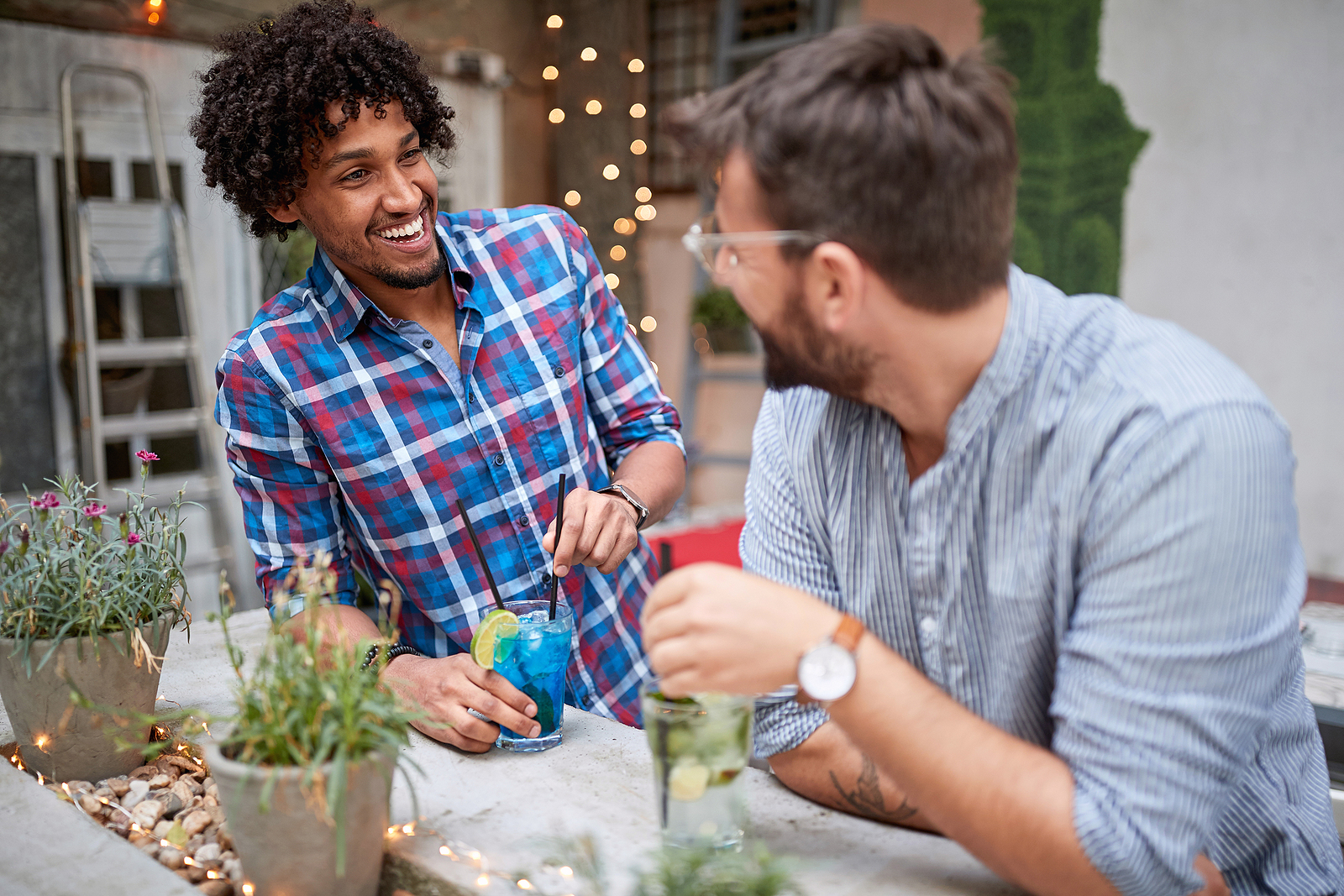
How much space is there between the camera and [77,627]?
1.27 m

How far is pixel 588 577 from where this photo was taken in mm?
1694

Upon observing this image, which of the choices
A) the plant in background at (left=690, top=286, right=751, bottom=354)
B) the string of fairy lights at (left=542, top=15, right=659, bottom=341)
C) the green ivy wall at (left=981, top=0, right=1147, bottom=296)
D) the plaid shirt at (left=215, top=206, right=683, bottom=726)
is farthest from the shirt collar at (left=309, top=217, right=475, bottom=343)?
the string of fairy lights at (left=542, top=15, right=659, bottom=341)

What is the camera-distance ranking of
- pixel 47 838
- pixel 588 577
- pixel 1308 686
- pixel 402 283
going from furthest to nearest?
pixel 1308 686 → pixel 588 577 → pixel 402 283 → pixel 47 838

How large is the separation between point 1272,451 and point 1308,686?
145 centimetres

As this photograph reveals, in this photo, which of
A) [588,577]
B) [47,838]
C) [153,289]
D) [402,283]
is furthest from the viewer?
[153,289]

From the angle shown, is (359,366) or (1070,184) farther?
(1070,184)

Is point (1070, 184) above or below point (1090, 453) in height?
above

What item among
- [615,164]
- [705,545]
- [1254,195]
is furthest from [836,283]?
[615,164]

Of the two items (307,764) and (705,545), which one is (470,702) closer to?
(307,764)

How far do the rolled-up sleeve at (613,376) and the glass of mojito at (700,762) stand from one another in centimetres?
81

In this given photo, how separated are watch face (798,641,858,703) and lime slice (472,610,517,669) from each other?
0.45m

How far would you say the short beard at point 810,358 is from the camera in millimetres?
978

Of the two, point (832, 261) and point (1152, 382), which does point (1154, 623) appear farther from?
point (832, 261)

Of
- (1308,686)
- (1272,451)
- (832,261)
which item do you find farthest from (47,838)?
(1308,686)
